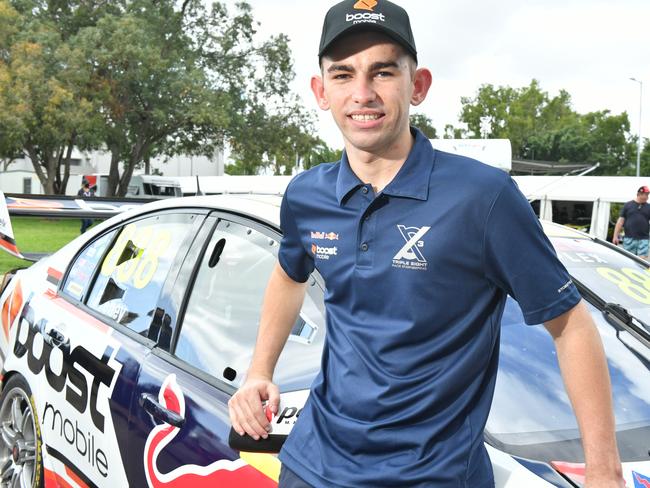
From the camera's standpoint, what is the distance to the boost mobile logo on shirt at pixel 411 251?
4.25 feet

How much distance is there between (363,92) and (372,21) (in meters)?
0.14

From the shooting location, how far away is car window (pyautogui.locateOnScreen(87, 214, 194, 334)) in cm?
256

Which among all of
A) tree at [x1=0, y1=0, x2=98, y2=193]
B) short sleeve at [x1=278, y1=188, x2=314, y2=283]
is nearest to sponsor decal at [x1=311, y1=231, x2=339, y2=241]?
short sleeve at [x1=278, y1=188, x2=314, y2=283]

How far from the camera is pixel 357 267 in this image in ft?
4.52

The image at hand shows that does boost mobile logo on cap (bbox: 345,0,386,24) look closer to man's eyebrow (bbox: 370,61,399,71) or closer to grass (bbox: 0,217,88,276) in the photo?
man's eyebrow (bbox: 370,61,399,71)

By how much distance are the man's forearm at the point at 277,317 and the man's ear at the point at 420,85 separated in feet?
1.74

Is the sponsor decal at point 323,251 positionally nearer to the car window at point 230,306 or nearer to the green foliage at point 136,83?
the car window at point 230,306

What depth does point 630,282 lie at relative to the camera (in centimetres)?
259

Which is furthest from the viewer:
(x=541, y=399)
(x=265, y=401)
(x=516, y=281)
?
(x=541, y=399)

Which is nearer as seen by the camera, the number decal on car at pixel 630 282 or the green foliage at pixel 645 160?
the number decal on car at pixel 630 282

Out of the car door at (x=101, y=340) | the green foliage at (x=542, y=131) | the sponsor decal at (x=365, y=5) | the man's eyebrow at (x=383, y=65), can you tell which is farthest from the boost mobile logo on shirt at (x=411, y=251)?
the green foliage at (x=542, y=131)

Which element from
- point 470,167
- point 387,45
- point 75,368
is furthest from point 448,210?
point 75,368

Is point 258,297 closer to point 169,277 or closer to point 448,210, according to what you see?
point 169,277

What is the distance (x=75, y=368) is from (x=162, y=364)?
612 millimetres
